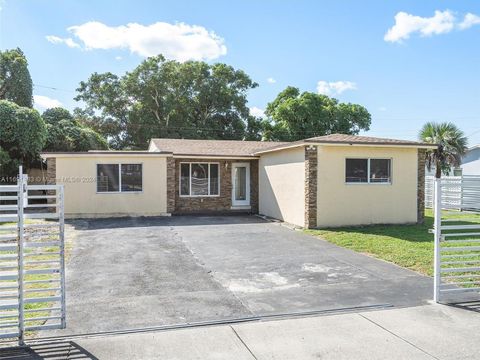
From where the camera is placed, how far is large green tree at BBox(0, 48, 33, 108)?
26.5 metres

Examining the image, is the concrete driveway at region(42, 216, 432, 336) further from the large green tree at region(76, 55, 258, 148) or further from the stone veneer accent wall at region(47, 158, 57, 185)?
the large green tree at region(76, 55, 258, 148)

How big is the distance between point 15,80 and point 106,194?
15.1 m

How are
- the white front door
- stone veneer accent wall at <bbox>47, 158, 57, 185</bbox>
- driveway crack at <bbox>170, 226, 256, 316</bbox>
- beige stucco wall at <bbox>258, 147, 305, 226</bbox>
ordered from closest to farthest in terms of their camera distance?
driveway crack at <bbox>170, 226, 256, 316</bbox>, beige stucco wall at <bbox>258, 147, 305, 226</bbox>, stone veneer accent wall at <bbox>47, 158, 57, 185</bbox>, the white front door

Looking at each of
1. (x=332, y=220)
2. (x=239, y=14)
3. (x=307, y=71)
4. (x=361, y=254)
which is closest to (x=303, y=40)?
(x=239, y=14)

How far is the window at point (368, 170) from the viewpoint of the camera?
14.1 metres

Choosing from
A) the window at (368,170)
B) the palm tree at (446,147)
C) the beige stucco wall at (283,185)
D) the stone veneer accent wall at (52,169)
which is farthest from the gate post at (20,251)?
the palm tree at (446,147)

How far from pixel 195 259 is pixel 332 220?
6.31 m

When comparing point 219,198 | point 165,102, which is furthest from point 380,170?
point 165,102

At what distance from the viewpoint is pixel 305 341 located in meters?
4.63

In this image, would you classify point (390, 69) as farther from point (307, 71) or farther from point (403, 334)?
point (403, 334)

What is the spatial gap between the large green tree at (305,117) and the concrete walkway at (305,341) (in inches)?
1207

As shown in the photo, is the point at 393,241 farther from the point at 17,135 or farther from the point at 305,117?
the point at 305,117

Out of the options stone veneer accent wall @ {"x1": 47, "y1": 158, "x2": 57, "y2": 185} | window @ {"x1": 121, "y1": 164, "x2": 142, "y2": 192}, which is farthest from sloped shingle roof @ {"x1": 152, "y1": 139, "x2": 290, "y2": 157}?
stone veneer accent wall @ {"x1": 47, "y1": 158, "x2": 57, "y2": 185}

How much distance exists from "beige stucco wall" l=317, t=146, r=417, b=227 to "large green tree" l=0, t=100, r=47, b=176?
15.1 metres
